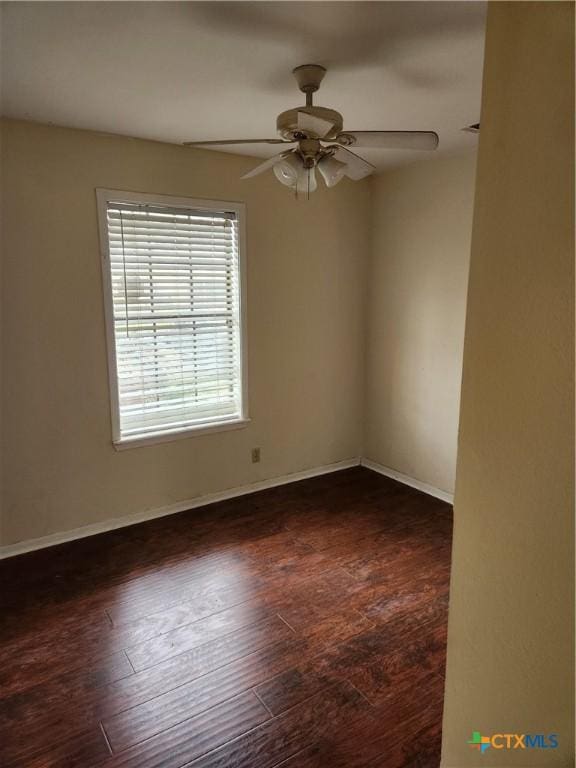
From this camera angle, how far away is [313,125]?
1.88 m

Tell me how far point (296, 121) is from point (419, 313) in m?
2.27

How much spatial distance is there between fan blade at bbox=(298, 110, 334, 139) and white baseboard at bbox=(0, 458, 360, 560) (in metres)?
2.68

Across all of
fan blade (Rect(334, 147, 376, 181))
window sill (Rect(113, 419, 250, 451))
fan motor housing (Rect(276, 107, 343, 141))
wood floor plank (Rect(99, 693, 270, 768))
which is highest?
fan motor housing (Rect(276, 107, 343, 141))

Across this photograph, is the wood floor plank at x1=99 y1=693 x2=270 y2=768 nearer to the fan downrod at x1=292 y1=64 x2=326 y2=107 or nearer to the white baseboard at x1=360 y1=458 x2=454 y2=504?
the white baseboard at x1=360 y1=458 x2=454 y2=504

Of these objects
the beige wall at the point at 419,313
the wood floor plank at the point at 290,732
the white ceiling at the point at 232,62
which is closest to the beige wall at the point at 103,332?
the beige wall at the point at 419,313

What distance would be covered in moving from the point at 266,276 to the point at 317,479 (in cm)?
178

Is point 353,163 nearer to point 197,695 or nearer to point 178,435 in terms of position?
point 178,435

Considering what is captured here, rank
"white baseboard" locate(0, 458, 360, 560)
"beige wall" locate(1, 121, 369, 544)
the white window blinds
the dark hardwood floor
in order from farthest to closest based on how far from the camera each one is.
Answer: the white window blinds < "white baseboard" locate(0, 458, 360, 560) < "beige wall" locate(1, 121, 369, 544) < the dark hardwood floor

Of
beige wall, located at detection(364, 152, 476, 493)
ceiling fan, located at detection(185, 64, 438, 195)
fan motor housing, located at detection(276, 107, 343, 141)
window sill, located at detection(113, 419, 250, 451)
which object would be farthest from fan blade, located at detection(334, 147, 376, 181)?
window sill, located at detection(113, 419, 250, 451)

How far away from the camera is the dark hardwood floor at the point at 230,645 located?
5.81 feet

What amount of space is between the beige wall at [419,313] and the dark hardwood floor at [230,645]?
0.79 meters

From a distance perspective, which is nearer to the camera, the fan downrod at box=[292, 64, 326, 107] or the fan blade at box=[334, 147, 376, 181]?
the fan downrod at box=[292, 64, 326, 107]

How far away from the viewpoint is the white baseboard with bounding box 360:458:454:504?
3.83 m

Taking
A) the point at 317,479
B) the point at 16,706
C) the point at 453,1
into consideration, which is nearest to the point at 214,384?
the point at 317,479
